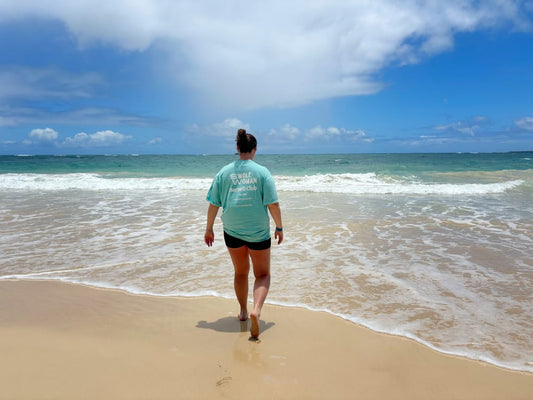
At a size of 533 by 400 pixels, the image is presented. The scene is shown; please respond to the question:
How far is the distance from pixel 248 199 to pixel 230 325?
4.62 ft

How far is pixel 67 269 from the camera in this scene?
576 centimetres

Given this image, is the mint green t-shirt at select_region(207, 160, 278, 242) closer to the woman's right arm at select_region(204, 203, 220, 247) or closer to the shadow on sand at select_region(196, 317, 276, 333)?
the woman's right arm at select_region(204, 203, 220, 247)

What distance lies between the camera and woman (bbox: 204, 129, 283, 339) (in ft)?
11.4

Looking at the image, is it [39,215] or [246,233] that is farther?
[39,215]

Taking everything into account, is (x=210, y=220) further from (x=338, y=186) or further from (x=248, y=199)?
(x=338, y=186)

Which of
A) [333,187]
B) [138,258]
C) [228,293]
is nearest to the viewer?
[228,293]

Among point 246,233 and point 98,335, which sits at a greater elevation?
point 246,233

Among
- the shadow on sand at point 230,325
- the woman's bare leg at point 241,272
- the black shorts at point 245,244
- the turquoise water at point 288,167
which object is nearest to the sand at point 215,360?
the shadow on sand at point 230,325

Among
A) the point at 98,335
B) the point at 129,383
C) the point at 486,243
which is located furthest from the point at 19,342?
the point at 486,243

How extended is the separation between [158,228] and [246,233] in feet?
19.8

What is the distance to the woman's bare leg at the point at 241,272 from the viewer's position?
368cm

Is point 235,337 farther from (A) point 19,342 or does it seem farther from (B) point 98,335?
(A) point 19,342

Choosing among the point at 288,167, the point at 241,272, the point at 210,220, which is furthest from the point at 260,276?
the point at 288,167

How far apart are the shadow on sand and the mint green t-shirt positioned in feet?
3.19
